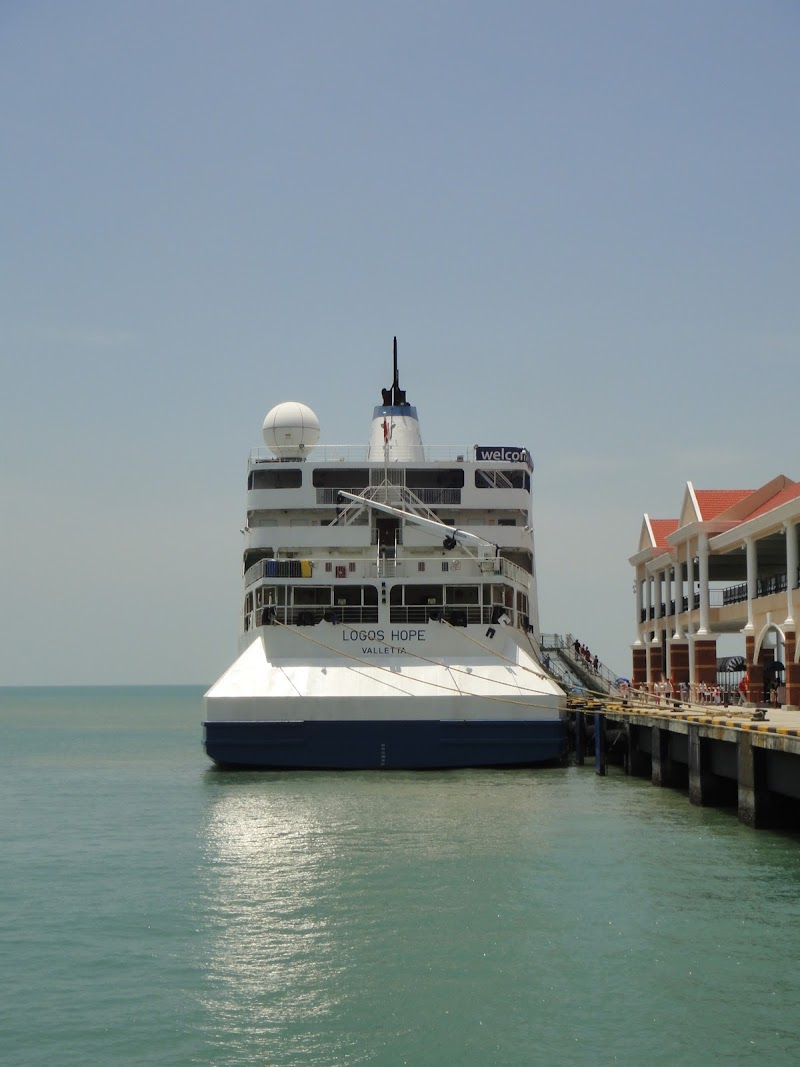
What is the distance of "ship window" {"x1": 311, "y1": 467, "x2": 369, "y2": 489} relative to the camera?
44375 millimetres

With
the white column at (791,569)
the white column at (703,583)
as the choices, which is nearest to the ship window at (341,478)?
the white column at (703,583)

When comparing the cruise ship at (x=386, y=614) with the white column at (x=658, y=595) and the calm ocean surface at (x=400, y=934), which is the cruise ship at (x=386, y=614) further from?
the white column at (x=658, y=595)

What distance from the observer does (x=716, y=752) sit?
3061 cm

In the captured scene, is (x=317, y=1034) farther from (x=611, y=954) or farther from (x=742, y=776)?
(x=742, y=776)

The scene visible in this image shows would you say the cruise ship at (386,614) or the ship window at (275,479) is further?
the ship window at (275,479)

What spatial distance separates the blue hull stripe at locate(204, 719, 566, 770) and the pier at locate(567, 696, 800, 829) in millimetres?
3738

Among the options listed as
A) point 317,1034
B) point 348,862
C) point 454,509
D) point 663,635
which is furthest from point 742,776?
point 663,635

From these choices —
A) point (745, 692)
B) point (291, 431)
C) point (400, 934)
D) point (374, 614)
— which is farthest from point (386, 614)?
point (400, 934)

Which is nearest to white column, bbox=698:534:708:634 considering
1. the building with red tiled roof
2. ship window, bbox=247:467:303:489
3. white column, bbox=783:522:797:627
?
the building with red tiled roof

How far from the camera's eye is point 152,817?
102 ft

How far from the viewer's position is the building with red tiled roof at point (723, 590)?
39531 mm

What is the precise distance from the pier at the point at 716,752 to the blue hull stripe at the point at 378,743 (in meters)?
3.74

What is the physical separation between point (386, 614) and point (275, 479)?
8644mm

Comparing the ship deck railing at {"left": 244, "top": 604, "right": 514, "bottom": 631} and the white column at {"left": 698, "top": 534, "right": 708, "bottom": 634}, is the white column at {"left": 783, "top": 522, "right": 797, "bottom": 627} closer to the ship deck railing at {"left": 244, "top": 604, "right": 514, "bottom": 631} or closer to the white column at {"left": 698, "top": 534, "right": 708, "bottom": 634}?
the white column at {"left": 698, "top": 534, "right": 708, "bottom": 634}
